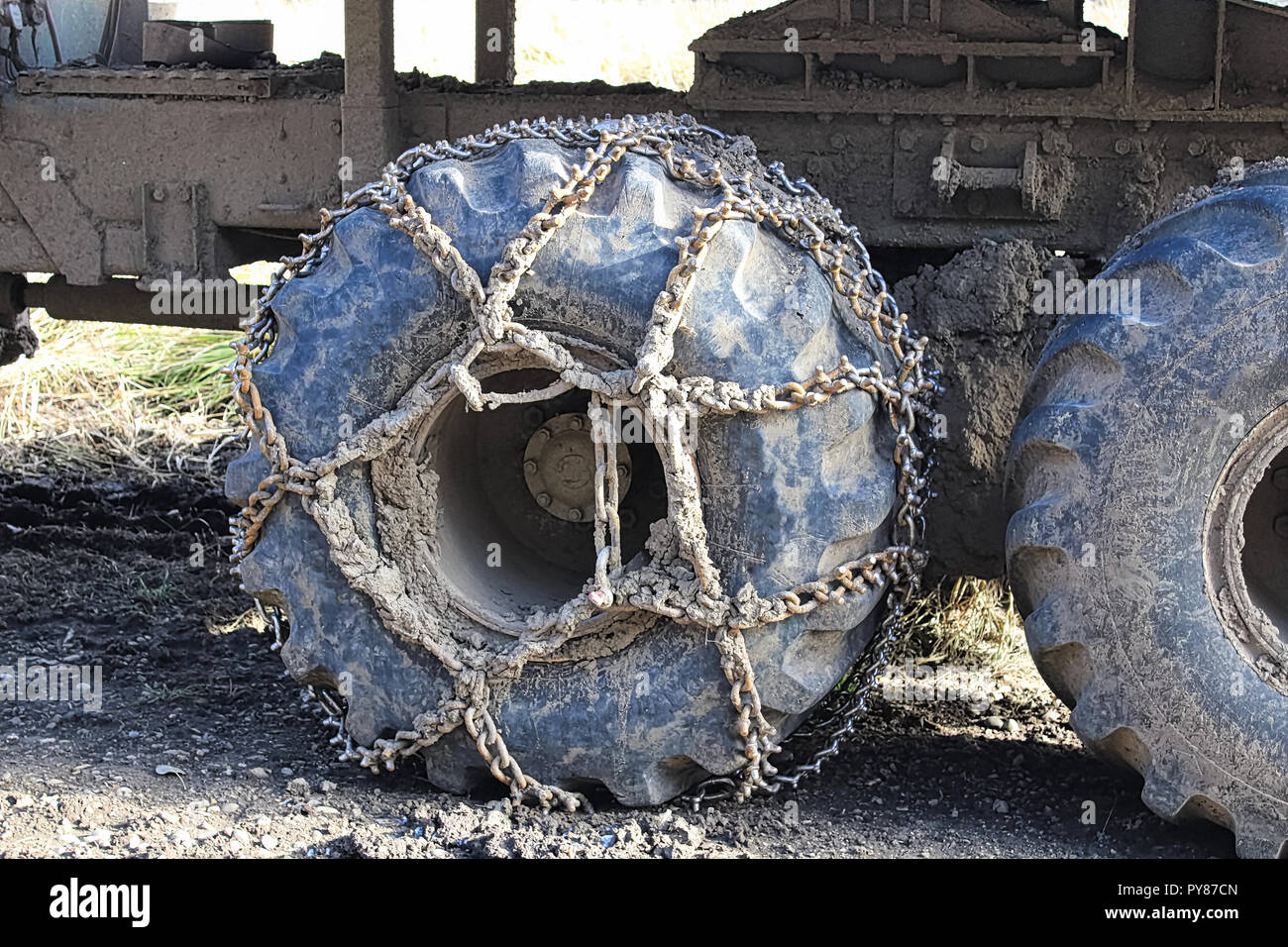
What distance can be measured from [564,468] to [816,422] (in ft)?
2.39

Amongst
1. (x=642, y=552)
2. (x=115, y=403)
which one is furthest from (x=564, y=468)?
(x=115, y=403)

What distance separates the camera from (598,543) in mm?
3232

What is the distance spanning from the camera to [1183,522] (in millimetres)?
3025

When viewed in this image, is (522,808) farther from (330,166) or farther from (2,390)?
(2,390)

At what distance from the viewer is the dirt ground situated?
3.16m

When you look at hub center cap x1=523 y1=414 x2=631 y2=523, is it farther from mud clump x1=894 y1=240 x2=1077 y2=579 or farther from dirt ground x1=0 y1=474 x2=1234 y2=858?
mud clump x1=894 y1=240 x2=1077 y2=579

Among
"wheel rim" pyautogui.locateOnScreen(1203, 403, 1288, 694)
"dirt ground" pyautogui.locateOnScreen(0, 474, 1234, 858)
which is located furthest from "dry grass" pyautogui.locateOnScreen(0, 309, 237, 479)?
"wheel rim" pyautogui.locateOnScreen(1203, 403, 1288, 694)

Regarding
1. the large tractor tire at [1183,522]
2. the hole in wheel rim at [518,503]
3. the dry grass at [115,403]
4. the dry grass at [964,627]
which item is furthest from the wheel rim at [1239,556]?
the dry grass at [115,403]

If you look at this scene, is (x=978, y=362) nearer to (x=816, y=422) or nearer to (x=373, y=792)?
(x=816, y=422)

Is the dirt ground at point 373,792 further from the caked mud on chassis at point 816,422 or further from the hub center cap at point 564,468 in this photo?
the hub center cap at point 564,468

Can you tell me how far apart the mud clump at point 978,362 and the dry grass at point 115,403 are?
13.5 feet

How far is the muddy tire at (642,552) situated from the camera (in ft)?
10.4

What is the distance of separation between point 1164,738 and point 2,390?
→ 6.51 meters

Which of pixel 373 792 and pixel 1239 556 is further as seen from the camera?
pixel 373 792
